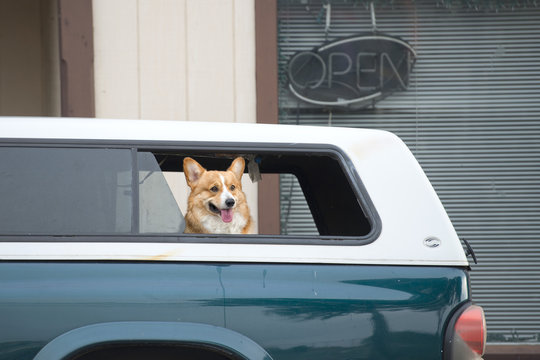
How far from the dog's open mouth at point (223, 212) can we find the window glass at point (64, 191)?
625 millimetres

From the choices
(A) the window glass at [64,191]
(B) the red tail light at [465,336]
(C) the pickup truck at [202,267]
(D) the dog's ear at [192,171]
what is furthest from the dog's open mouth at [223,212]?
(B) the red tail light at [465,336]

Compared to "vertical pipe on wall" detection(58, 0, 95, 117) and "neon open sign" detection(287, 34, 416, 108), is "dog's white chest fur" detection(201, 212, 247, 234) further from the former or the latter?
"neon open sign" detection(287, 34, 416, 108)

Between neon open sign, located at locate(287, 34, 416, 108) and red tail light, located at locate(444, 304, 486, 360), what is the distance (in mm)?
4409

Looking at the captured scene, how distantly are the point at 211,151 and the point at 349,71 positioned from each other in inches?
167

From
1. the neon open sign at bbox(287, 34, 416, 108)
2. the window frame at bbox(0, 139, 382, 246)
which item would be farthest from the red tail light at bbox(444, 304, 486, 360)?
the neon open sign at bbox(287, 34, 416, 108)

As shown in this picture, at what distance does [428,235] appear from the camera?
315 cm

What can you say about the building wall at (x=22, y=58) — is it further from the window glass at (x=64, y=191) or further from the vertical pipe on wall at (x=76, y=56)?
the window glass at (x=64, y=191)

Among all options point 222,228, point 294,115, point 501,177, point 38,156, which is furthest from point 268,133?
point 501,177

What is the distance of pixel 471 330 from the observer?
301 centimetres

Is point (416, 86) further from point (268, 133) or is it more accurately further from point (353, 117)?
point (268, 133)

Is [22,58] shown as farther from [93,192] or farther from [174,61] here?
[93,192]

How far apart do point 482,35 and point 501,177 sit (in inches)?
53.1

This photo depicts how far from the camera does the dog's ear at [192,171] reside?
360 centimetres

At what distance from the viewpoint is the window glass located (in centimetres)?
304
